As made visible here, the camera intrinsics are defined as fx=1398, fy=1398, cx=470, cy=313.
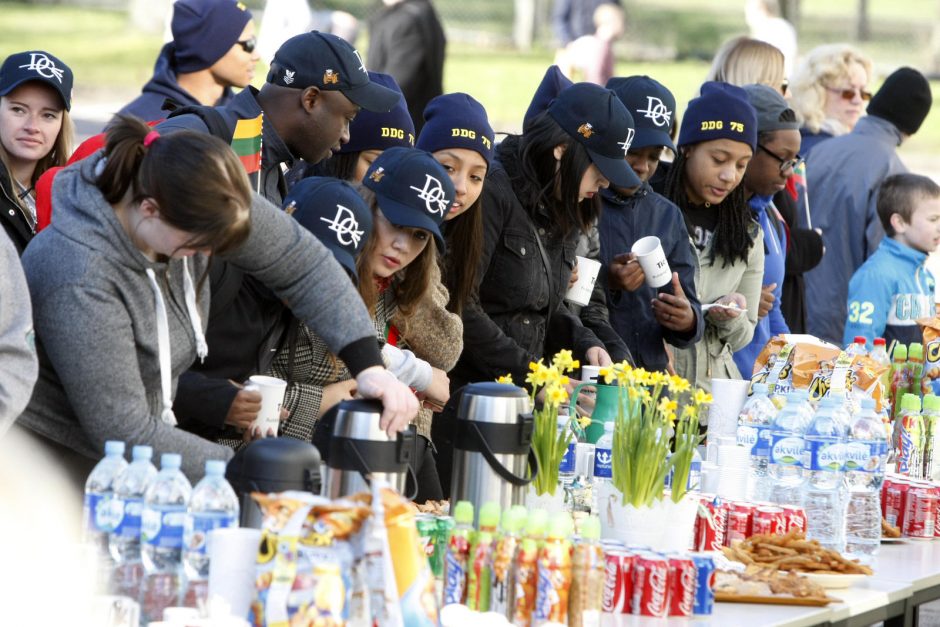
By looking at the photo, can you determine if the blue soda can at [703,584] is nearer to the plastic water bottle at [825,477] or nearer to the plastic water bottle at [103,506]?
the plastic water bottle at [825,477]

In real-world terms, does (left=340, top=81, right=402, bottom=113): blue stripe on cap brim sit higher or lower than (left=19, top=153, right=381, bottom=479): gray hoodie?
higher

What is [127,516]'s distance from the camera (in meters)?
2.27

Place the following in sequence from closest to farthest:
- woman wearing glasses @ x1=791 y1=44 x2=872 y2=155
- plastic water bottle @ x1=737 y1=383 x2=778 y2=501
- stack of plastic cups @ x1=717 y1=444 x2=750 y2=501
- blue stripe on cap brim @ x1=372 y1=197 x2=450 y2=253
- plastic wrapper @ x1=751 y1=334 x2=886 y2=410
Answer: blue stripe on cap brim @ x1=372 y1=197 x2=450 y2=253
stack of plastic cups @ x1=717 y1=444 x2=750 y2=501
plastic water bottle @ x1=737 y1=383 x2=778 y2=501
plastic wrapper @ x1=751 y1=334 x2=886 y2=410
woman wearing glasses @ x1=791 y1=44 x2=872 y2=155

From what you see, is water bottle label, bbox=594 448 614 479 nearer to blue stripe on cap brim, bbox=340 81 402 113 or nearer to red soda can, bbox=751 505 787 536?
red soda can, bbox=751 505 787 536

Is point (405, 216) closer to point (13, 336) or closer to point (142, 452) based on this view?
point (13, 336)

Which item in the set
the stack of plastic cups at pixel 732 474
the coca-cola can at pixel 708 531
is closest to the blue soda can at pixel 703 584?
the coca-cola can at pixel 708 531

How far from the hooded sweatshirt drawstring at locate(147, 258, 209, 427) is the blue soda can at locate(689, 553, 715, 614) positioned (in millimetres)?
1083

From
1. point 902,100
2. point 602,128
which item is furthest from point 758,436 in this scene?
point 902,100

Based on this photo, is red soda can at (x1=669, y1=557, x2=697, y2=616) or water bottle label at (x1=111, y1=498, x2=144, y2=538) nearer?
water bottle label at (x1=111, y1=498, x2=144, y2=538)

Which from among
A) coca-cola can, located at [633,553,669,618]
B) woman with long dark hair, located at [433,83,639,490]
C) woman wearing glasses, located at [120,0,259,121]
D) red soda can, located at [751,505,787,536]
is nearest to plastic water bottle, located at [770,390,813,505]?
red soda can, located at [751,505,787,536]

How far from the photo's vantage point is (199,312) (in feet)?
9.59

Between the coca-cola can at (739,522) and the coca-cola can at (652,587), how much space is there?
641 mm

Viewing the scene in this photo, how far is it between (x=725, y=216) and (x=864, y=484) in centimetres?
165

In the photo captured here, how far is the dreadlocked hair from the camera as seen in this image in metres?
5.04
